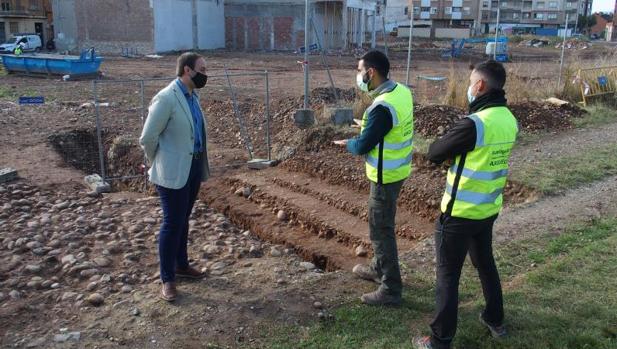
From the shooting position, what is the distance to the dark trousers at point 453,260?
3.88m

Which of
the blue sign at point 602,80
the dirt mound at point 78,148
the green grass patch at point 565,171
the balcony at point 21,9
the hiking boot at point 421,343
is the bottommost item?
A: the dirt mound at point 78,148

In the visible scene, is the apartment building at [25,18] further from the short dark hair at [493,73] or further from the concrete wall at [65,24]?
the short dark hair at [493,73]

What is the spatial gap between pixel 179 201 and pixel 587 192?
6151 mm

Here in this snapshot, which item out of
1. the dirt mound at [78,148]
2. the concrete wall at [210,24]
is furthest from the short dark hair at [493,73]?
the concrete wall at [210,24]

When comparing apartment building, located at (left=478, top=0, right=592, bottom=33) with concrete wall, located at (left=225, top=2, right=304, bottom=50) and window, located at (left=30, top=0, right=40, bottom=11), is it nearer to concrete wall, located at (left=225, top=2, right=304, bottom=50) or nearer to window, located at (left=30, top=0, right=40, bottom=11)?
concrete wall, located at (left=225, top=2, right=304, bottom=50)

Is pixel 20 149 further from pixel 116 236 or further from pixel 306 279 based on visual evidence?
pixel 306 279

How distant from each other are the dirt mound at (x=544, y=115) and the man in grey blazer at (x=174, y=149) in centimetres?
1005

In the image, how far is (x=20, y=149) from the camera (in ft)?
36.6

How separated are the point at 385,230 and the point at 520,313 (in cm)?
127

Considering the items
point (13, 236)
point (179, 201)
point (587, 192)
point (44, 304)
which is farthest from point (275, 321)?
point (587, 192)

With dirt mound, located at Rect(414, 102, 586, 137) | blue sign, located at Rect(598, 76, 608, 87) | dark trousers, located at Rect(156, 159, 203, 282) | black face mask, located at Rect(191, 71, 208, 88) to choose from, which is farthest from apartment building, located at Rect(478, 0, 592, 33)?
dark trousers, located at Rect(156, 159, 203, 282)

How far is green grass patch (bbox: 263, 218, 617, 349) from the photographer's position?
423 cm

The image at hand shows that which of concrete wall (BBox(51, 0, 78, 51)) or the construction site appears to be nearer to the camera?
the construction site

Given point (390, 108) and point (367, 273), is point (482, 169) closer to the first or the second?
point (390, 108)
